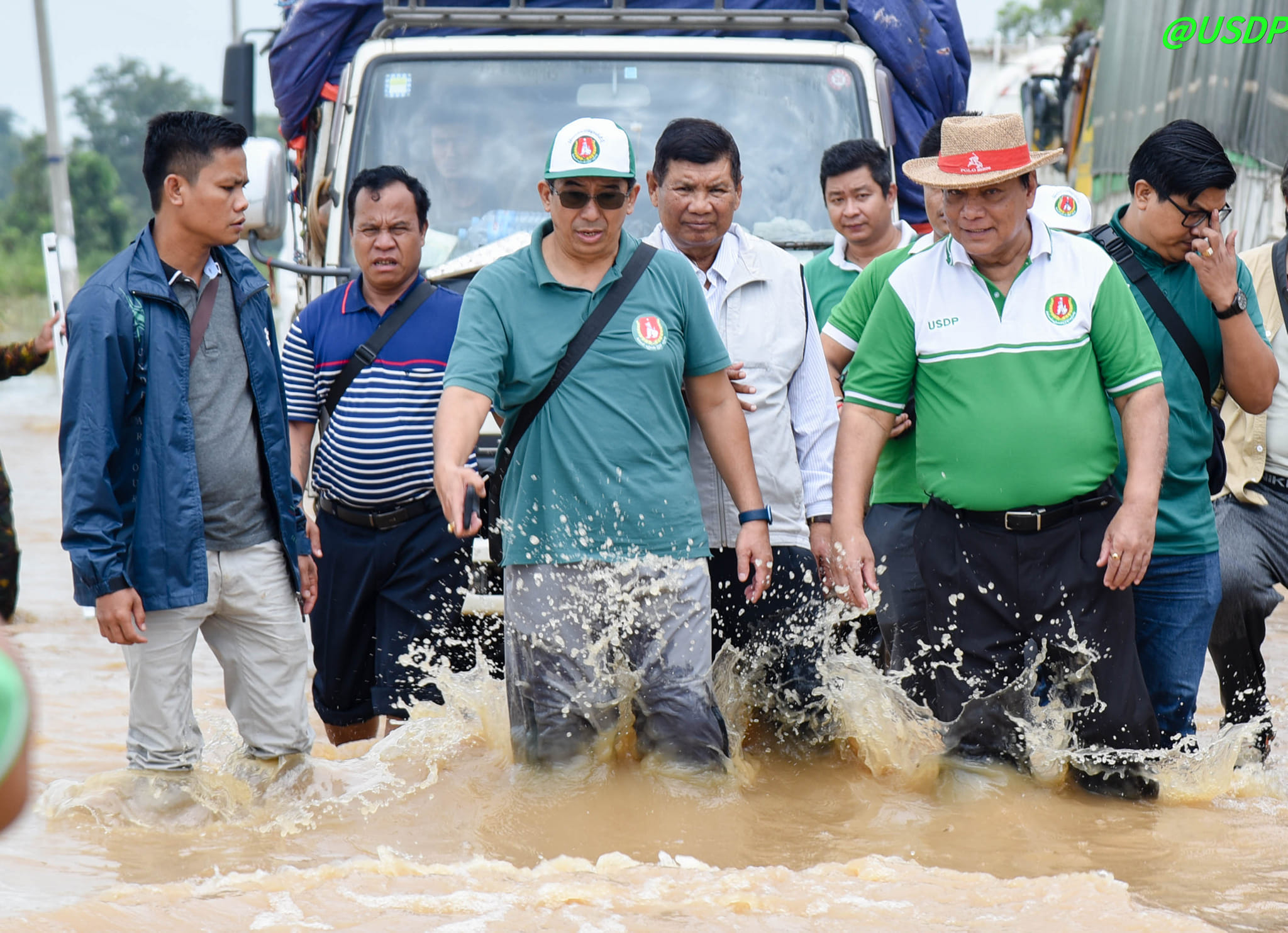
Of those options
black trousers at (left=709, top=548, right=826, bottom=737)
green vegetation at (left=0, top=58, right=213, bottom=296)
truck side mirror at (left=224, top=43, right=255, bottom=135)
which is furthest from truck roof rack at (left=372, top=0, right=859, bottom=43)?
green vegetation at (left=0, top=58, right=213, bottom=296)

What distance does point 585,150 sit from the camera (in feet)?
13.9

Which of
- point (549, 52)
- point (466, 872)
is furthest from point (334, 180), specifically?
point (466, 872)

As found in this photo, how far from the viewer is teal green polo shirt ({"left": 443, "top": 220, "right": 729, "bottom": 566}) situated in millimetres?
4258

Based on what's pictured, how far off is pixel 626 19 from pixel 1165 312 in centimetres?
289

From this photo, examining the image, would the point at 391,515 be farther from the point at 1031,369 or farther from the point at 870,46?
the point at 870,46

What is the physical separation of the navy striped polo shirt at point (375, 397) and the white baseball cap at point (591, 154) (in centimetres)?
98

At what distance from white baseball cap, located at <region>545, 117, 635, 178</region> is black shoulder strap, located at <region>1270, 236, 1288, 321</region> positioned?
2.25 meters

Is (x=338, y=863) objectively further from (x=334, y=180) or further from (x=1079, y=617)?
(x=334, y=180)

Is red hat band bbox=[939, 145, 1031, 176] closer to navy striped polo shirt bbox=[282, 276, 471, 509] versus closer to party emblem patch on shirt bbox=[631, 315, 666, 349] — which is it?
party emblem patch on shirt bbox=[631, 315, 666, 349]

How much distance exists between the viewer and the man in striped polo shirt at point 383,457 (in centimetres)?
514

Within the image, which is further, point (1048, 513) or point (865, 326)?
point (865, 326)

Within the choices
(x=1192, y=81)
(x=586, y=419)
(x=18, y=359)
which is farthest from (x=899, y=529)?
(x=1192, y=81)

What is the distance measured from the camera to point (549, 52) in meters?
6.21

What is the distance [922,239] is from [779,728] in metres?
1.78
